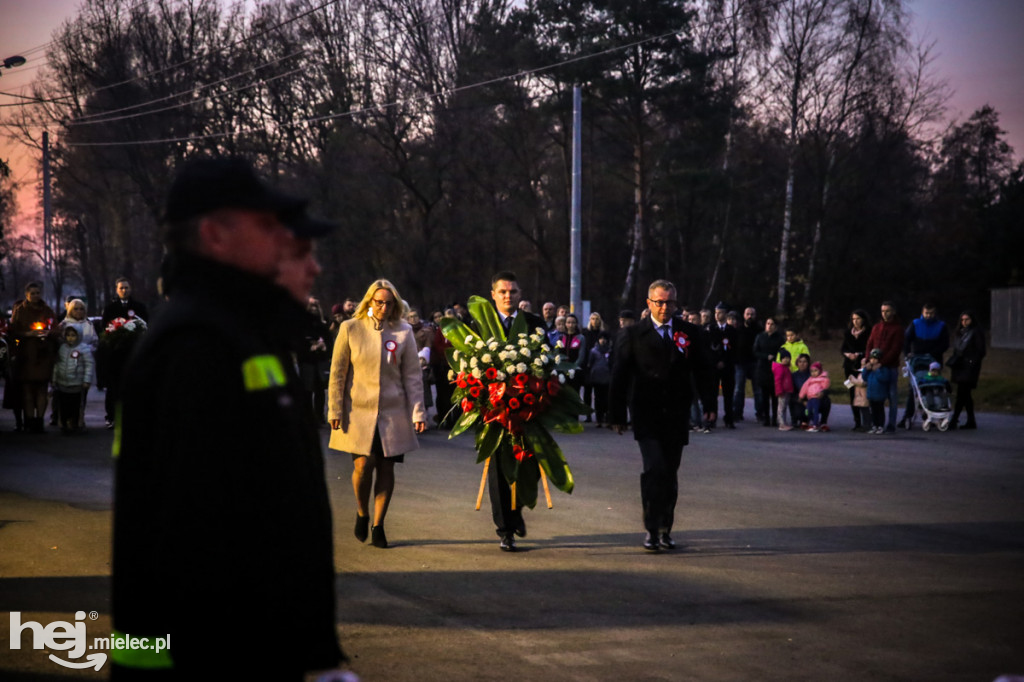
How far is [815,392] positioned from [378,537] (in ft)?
39.7

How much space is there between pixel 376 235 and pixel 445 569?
118 feet

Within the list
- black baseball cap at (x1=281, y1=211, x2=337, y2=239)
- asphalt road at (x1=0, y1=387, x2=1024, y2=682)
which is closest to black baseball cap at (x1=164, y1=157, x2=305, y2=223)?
black baseball cap at (x1=281, y1=211, x2=337, y2=239)

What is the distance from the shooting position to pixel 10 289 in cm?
7938

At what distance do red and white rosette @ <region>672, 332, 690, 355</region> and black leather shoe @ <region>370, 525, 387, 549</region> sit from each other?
2773 millimetres

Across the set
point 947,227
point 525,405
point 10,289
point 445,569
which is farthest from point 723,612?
point 10,289

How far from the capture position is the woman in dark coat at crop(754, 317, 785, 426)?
66.6 feet

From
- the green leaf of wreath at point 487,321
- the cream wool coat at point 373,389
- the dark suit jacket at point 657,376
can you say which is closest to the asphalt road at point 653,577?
the cream wool coat at point 373,389

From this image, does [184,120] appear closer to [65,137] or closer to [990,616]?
[65,137]

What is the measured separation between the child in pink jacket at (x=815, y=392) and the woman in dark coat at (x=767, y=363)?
77 centimetres

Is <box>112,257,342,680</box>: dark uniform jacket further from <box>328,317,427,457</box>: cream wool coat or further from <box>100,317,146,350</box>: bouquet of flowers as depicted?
<box>100,317,146,350</box>: bouquet of flowers

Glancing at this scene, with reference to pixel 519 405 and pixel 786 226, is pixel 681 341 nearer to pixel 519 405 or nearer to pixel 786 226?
pixel 519 405

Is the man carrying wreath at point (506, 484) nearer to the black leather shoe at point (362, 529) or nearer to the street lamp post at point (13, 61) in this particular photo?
the black leather shoe at point (362, 529)

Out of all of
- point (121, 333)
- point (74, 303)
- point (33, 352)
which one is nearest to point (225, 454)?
point (121, 333)

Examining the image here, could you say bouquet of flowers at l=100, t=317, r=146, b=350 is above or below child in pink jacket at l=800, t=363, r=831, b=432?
above
